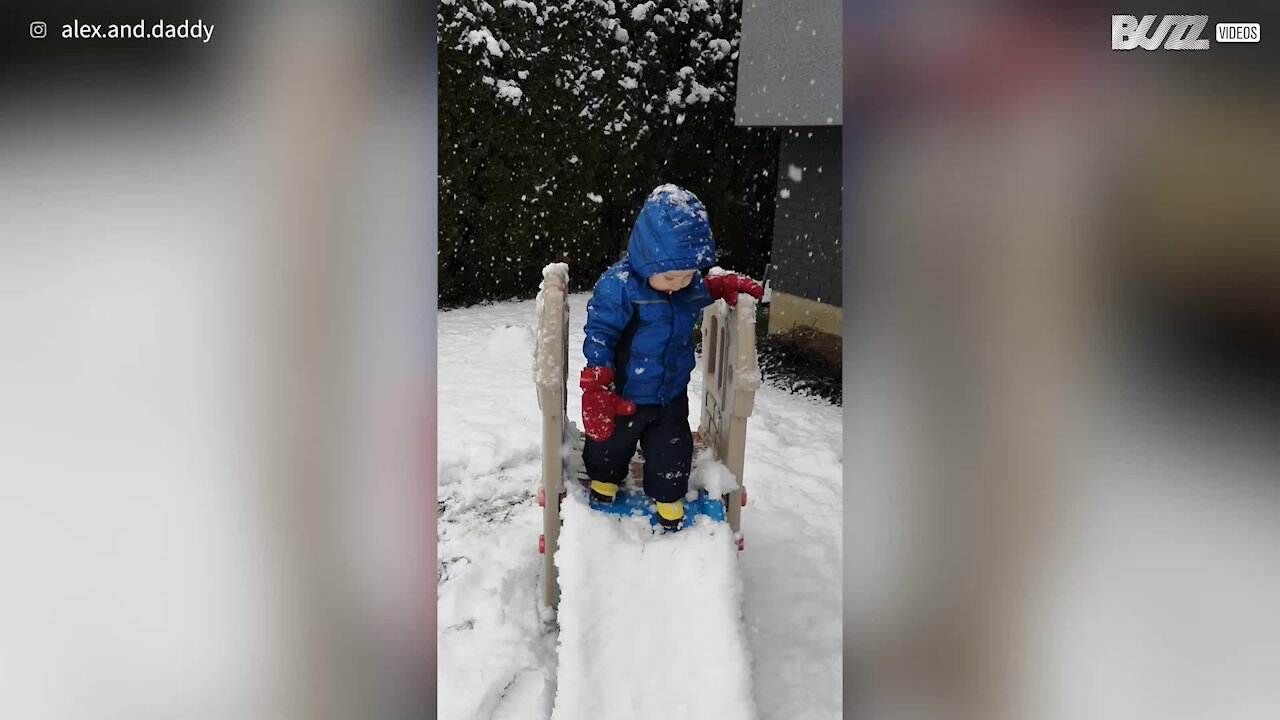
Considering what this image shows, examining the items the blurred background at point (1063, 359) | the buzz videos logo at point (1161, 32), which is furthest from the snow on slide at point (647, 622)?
the buzz videos logo at point (1161, 32)

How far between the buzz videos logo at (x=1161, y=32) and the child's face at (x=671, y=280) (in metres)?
1.49

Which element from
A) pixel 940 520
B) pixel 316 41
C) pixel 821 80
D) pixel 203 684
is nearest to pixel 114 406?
pixel 203 684

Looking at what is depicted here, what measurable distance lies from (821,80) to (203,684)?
4564 millimetres

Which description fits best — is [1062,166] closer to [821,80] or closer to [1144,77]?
[1144,77]

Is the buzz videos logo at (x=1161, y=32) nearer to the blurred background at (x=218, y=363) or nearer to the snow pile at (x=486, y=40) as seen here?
the blurred background at (x=218, y=363)

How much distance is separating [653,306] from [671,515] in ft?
2.09

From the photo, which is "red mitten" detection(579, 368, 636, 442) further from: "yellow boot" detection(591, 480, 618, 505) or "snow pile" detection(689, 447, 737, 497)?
"snow pile" detection(689, 447, 737, 497)

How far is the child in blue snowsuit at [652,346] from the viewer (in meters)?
2.13

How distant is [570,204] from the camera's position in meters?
6.44

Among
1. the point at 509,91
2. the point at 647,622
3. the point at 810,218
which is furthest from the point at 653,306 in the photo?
the point at 509,91

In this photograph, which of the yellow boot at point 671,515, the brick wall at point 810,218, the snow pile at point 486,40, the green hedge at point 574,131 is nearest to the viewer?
the yellow boot at point 671,515

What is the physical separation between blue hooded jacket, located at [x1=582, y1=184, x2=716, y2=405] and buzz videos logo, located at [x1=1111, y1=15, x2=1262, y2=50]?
1376 millimetres

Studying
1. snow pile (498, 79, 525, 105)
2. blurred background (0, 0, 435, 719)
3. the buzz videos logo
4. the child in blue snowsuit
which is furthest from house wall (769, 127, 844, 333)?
blurred background (0, 0, 435, 719)

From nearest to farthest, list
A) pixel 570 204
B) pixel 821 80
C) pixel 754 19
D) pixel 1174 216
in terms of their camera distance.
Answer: pixel 1174 216 → pixel 821 80 → pixel 754 19 → pixel 570 204
